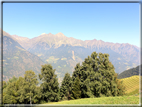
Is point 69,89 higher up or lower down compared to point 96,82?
lower down

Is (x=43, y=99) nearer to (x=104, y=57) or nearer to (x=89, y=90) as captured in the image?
(x=89, y=90)

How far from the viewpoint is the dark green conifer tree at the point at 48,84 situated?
27531 millimetres

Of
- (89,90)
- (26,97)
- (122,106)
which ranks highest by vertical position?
(122,106)

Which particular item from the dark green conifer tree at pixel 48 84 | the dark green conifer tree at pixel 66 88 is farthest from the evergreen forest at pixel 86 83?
the dark green conifer tree at pixel 66 88

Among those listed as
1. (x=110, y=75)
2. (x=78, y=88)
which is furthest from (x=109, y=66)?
(x=78, y=88)

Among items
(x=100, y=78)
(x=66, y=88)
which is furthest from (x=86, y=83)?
(x=66, y=88)

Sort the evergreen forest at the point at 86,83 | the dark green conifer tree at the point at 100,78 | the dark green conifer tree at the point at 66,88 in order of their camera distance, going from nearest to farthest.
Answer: the dark green conifer tree at the point at 100,78, the evergreen forest at the point at 86,83, the dark green conifer tree at the point at 66,88

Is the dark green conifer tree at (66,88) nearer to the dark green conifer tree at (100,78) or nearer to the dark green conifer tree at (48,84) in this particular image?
the dark green conifer tree at (48,84)

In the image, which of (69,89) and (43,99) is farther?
(69,89)

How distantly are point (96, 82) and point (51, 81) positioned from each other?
13121 mm

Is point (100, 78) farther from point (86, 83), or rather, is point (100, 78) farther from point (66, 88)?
point (66, 88)

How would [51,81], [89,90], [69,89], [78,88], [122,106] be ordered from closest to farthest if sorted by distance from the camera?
[122,106] < [89,90] < [51,81] < [78,88] < [69,89]

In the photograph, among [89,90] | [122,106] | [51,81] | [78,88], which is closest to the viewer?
[122,106]

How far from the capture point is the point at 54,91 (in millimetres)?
29172
